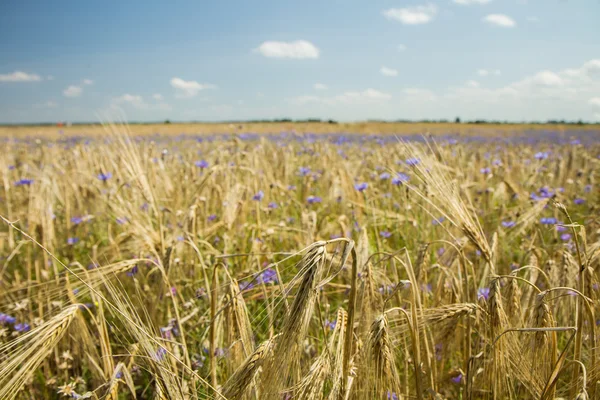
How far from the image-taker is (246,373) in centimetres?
88

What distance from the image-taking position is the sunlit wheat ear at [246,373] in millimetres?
874

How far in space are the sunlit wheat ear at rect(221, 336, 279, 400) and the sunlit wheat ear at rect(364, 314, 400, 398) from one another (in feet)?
0.74

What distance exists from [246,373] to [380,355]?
0.30 m

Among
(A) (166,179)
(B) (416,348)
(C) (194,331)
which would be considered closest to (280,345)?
(B) (416,348)

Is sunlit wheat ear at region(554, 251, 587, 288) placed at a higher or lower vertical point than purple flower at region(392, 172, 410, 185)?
lower

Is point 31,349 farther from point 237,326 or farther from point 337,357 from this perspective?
point 337,357

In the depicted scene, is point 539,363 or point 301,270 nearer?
point 301,270

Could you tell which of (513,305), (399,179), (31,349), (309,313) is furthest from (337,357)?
(31,349)

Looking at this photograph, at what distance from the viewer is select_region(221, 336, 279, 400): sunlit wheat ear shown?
874 millimetres

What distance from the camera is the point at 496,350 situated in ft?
3.38

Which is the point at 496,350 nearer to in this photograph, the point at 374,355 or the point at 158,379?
the point at 374,355

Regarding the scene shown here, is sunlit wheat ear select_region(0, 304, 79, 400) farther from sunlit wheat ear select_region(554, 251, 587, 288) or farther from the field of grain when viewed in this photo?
sunlit wheat ear select_region(554, 251, 587, 288)

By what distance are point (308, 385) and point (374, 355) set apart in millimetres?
163

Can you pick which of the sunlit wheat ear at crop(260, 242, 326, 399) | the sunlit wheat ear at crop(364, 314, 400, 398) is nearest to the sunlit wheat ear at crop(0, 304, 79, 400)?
the sunlit wheat ear at crop(260, 242, 326, 399)
